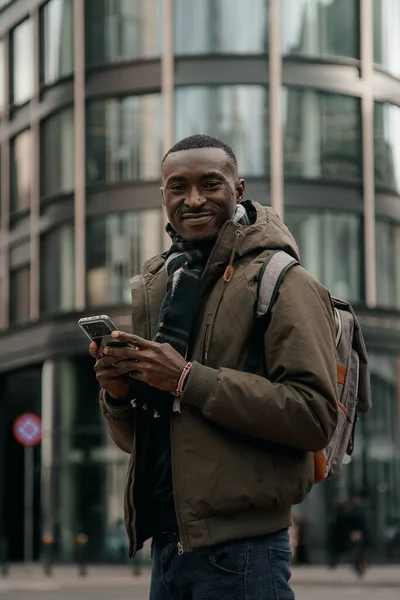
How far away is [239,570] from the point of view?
11.5 ft

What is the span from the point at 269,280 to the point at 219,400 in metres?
0.34

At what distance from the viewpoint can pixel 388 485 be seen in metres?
34.7

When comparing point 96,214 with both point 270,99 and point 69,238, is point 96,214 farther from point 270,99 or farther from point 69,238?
point 270,99

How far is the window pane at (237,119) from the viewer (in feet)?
113

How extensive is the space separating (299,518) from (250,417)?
28938 millimetres

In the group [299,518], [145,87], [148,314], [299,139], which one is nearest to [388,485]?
[299,518]

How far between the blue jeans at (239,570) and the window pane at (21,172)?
114 ft

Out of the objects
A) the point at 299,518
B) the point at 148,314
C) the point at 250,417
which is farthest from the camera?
the point at 299,518

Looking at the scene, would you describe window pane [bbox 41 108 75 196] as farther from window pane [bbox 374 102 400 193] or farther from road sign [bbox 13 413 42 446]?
window pane [bbox 374 102 400 193]

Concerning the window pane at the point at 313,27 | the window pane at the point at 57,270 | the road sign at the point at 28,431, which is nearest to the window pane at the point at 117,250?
the window pane at the point at 57,270

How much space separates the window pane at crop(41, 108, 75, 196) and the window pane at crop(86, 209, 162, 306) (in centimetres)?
177

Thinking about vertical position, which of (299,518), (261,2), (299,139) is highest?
(261,2)

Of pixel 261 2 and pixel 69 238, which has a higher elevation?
pixel 261 2

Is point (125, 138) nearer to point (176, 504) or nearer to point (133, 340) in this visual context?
point (133, 340)
